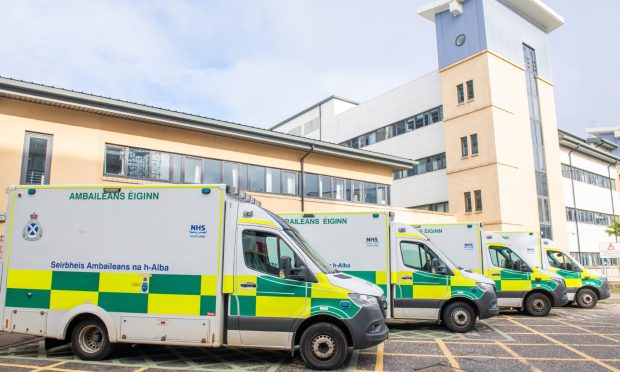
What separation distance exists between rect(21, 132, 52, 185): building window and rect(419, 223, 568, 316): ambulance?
11061mm

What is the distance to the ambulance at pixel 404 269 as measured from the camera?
433 inches

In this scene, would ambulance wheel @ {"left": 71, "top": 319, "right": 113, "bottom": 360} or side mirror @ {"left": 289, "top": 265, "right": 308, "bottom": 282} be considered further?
ambulance wheel @ {"left": 71, "top": 319, "right": 113, "bottom": 360}

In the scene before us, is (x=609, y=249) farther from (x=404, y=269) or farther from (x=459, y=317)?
(x=404, y=269)

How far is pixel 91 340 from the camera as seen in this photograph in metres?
7.88

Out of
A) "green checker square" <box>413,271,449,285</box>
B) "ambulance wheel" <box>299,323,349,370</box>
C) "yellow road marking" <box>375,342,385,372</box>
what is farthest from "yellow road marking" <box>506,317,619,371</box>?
"ambulance wheel" <box>299,323,349,370</box>

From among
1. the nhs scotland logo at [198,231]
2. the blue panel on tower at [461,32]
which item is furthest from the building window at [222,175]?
the blue panel on tower at [461,32]

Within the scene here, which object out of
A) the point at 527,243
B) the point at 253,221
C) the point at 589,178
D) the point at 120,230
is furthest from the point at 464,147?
the point at 120,230

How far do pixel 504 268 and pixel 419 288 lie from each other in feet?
15.8

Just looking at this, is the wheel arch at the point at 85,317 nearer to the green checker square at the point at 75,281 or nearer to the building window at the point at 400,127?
the green checker square at the point at 75,281

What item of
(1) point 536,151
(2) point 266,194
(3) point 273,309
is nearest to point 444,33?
(1) point 536,151

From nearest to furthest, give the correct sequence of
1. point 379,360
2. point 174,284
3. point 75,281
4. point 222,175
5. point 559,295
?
point 174,284 < point 75,281 < point 379,360 < point 559,295 < point 222,175

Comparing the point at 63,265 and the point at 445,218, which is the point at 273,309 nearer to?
the point at 63,265

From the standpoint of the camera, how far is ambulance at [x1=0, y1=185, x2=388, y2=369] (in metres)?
7.46

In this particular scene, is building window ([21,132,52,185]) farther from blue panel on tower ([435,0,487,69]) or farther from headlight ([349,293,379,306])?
blue panel on tower ([435,0,487,69])
